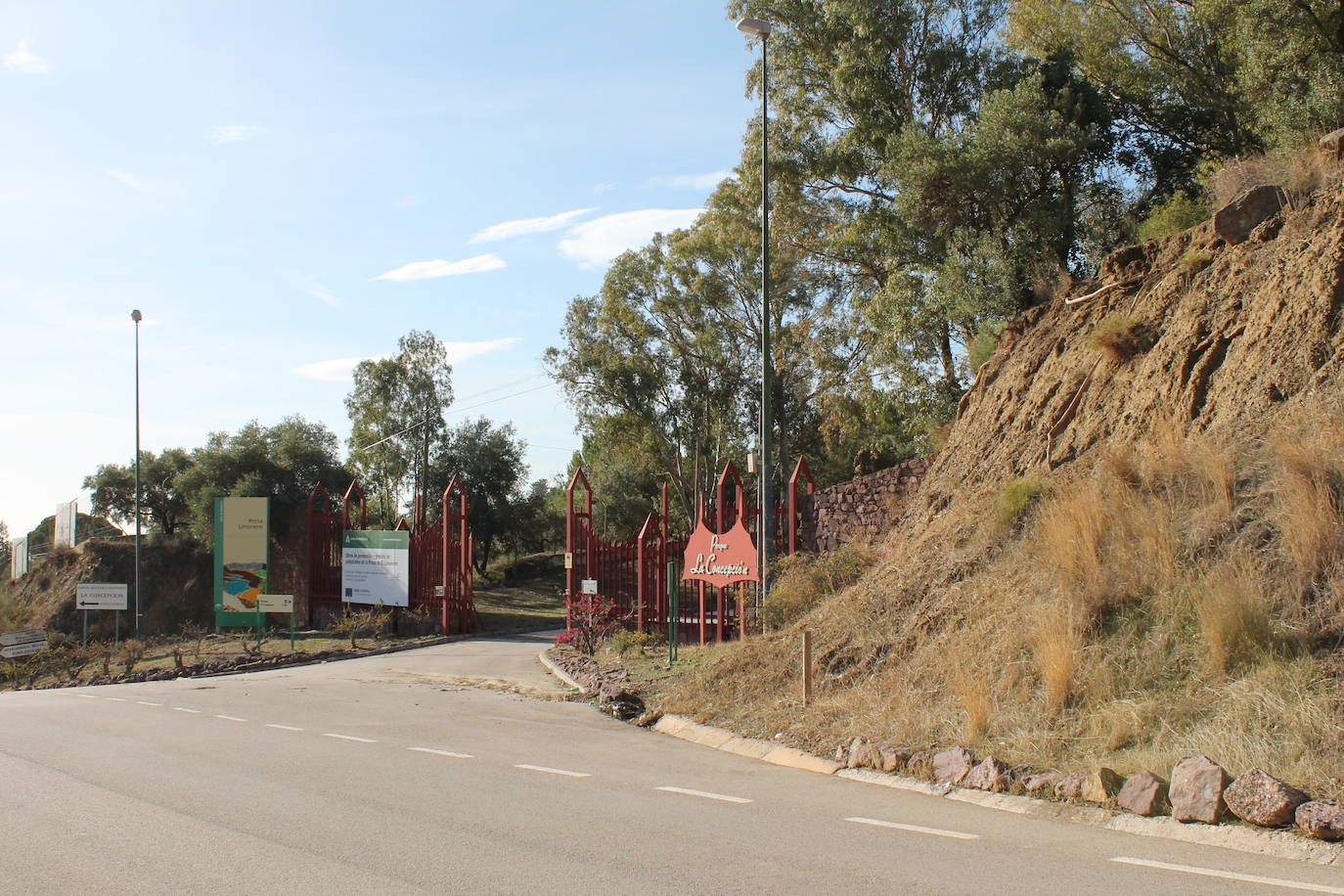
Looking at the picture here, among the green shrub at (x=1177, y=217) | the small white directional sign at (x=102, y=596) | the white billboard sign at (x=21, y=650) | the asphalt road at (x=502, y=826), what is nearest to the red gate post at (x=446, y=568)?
the small white directional sign at (x=102, y=596)

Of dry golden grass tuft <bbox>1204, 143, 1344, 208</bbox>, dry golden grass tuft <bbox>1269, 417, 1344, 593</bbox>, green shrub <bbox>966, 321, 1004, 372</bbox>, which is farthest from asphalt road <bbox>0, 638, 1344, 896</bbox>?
green shrub <bbox>966, 321, 1004, 372</bbox>

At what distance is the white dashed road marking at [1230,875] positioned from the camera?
5.60 meters

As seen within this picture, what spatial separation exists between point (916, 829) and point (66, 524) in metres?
38.8

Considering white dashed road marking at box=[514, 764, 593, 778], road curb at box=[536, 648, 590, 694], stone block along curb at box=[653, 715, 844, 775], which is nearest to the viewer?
white dashed road marking at box=[514, 764, 593, 778]

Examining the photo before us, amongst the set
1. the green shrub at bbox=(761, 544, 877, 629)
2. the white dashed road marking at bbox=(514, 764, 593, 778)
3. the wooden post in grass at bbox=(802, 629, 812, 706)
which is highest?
the green shrub at bbox=(761, 544, 877, 629)

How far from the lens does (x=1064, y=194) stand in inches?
829

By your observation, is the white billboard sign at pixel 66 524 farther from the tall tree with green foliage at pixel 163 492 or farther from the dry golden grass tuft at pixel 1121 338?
the dry golden grass tuft at pixel 1121 338

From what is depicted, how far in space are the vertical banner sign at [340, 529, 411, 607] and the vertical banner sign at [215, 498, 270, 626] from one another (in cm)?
296

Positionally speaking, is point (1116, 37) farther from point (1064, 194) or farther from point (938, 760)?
point (938, 760)

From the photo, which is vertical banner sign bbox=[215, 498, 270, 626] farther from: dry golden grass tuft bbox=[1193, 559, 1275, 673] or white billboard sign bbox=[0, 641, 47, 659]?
dry golden grass tuft bbox=[1193, 559, 1275, 673]

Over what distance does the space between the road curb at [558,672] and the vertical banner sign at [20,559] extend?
79.3ft

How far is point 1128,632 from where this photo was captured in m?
9.30

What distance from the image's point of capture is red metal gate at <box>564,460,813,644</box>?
61.2 feet

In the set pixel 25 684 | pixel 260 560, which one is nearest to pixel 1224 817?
pixel 25 684
